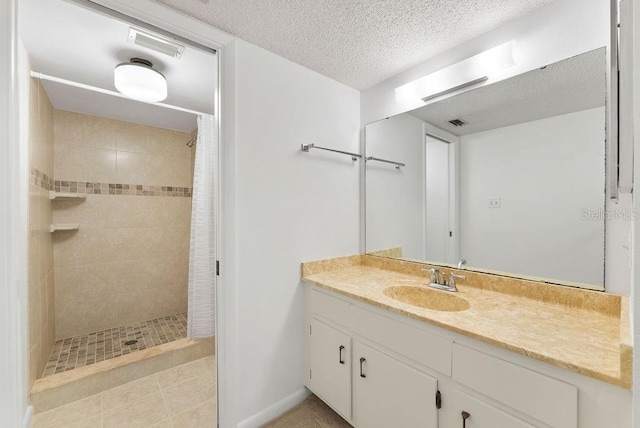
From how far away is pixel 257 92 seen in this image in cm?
157

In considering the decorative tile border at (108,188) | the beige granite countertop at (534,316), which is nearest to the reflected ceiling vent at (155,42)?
the decorative tile border at (108,188)

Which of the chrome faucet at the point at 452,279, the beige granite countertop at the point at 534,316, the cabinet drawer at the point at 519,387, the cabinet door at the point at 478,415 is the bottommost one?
the cabinet door at the point at 478,415

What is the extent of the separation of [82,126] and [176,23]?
207 centimetres

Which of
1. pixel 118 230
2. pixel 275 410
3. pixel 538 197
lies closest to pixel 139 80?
pixel 118 230

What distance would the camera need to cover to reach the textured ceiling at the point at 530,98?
118cm

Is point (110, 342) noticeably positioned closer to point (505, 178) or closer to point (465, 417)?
point (465, 417)

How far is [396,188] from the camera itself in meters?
1.98

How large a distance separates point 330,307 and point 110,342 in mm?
2294

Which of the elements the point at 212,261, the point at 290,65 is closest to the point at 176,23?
the point at 290,65

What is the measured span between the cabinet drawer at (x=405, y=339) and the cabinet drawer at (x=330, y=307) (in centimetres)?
6

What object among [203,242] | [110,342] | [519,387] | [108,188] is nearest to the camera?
[519,387]

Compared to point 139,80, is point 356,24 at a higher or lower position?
higher

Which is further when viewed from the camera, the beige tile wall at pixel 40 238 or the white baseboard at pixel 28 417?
the beige tile wall at pixel 40 238

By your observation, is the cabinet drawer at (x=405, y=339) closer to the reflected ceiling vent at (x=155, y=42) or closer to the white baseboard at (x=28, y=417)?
the reflected ceiling vent at (x=155, y=42)
